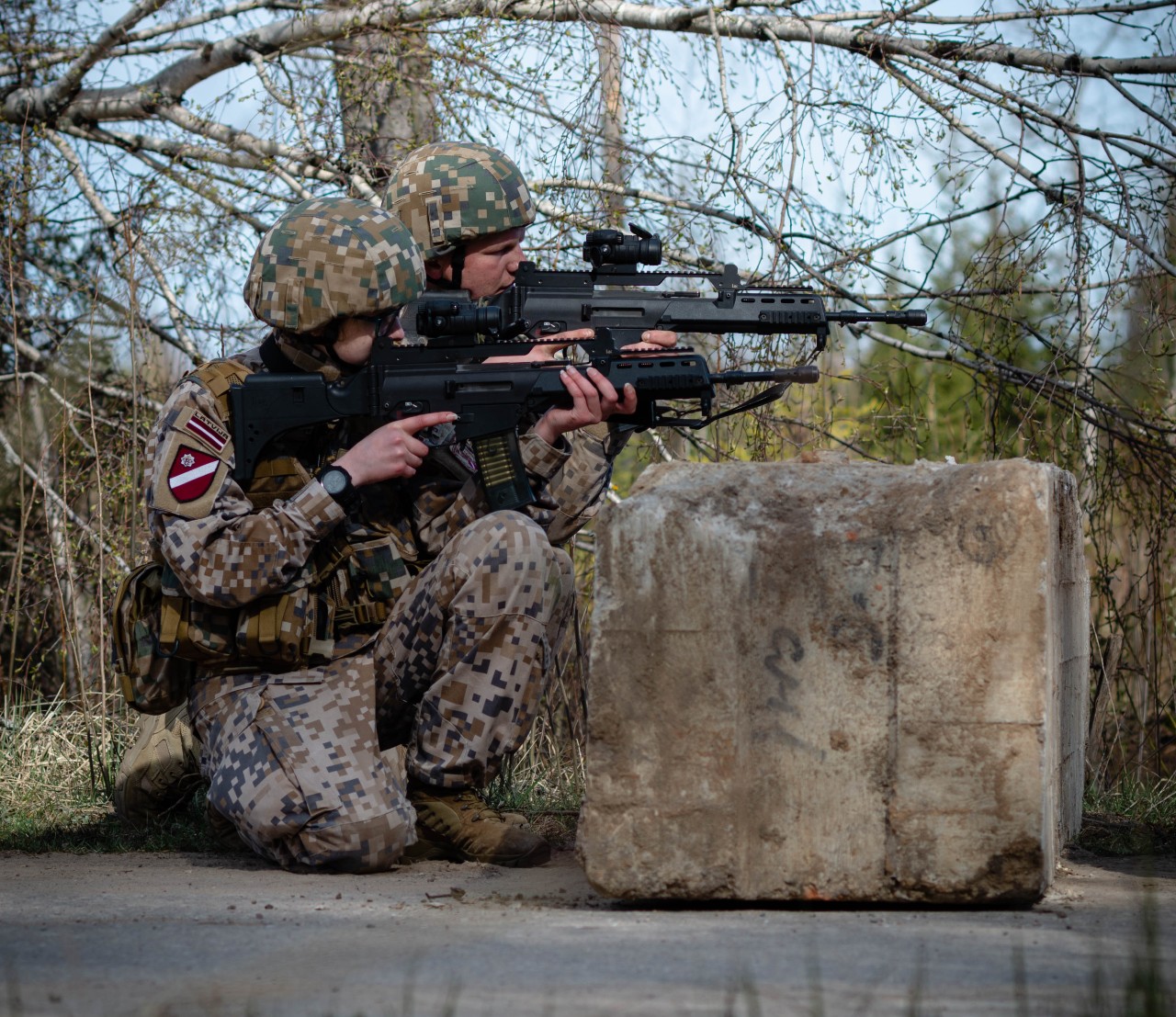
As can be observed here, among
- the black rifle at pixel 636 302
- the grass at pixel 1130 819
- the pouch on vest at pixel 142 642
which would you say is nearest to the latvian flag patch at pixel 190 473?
the pouch on vest at pixel 142 642

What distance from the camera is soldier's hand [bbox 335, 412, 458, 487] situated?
353 cm

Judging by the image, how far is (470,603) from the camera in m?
3.48

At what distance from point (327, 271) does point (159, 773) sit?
4.99ft

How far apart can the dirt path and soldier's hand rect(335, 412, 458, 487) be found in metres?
1.00

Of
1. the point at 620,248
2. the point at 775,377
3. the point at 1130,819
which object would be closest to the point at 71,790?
the point at 620,248

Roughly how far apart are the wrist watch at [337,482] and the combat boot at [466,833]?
0.77 m

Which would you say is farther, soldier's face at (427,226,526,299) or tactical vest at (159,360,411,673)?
soldier's face at (427,226,526,299)

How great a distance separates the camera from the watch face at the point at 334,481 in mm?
3494

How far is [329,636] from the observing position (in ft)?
12.1

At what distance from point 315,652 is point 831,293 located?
2.63m

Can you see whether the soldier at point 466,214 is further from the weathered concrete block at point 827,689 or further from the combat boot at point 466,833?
the weathered concrete block at point 827,689

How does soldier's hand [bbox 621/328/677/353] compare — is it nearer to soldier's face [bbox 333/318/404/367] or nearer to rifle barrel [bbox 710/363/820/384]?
rifle barrel [bbox 710/363/820/384]

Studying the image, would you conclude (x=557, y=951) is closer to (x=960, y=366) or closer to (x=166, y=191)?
(x=960, y=366)

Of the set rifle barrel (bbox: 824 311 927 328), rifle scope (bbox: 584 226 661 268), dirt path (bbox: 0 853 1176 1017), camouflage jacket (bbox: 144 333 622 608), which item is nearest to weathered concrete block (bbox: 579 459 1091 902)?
dirt path (bbox: 0 853 1176 1017)
